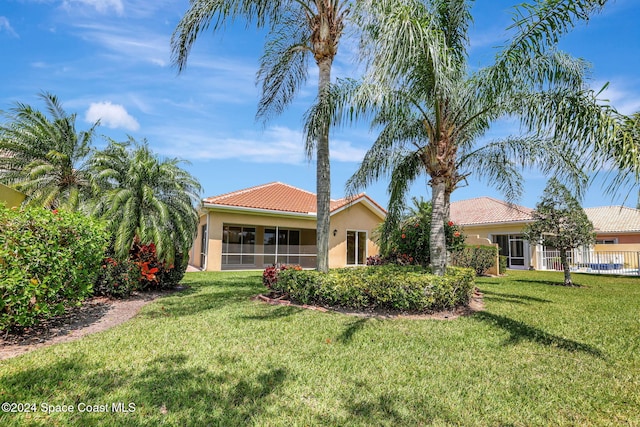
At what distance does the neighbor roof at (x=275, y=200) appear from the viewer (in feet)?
59.8

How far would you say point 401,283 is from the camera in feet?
24.3

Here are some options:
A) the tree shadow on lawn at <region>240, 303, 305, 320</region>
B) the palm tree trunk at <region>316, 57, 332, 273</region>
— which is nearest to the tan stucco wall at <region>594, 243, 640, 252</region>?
the palm tree trunk at <region>316, 57, 332, 273</region>

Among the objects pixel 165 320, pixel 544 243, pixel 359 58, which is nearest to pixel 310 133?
pixel 359 58

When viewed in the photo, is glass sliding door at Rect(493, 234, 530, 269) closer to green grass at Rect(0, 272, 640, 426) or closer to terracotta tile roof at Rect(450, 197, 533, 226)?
terracotta tile roof at Rect(450, 197, 533, 226)

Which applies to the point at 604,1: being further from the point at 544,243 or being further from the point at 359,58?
the point at 544,243

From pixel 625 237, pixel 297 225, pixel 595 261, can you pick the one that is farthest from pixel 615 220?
pixel 297 225

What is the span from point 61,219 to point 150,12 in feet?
21.5

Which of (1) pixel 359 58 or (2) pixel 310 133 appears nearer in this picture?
(1) pixel 359 58

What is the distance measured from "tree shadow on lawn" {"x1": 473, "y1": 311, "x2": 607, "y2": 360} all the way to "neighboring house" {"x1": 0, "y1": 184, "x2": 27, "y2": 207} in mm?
13184

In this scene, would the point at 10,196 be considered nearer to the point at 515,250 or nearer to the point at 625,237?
the point at 515,250

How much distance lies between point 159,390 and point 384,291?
16.6 ft

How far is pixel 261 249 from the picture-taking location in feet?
65.3

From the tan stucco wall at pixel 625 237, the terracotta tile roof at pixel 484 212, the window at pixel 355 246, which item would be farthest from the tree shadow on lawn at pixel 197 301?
the tan stucco wall at pixel 625 237

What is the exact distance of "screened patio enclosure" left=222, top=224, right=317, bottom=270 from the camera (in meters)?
19.8
